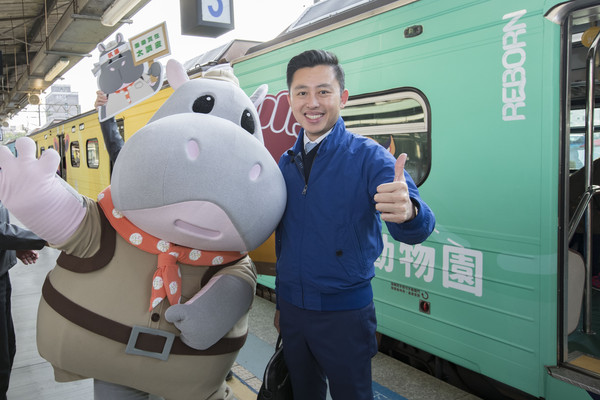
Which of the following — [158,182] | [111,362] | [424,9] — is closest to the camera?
[158,182]

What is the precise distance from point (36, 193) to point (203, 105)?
702mm

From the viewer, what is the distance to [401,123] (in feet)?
9.82

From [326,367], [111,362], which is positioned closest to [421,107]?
[326,367]

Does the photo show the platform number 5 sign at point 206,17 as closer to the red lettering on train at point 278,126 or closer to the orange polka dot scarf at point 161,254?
the red lettering on train at point 278,126

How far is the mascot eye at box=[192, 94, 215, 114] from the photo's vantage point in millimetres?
1901

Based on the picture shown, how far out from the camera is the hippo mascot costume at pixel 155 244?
1.61m

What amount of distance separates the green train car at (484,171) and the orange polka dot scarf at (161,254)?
66 cm

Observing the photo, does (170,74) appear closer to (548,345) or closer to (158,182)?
(158,182)

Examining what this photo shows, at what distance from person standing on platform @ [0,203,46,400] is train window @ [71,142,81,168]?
779 cm

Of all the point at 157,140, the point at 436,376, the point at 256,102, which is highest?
the point at 256,102

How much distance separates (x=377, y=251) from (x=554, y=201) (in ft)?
3.44

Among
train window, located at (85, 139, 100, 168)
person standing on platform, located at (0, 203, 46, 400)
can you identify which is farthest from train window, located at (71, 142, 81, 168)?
person standing on platform, located at (0, 203, 46, 400)

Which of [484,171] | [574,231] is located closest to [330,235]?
[484,171]

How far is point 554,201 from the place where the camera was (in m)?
2.25
